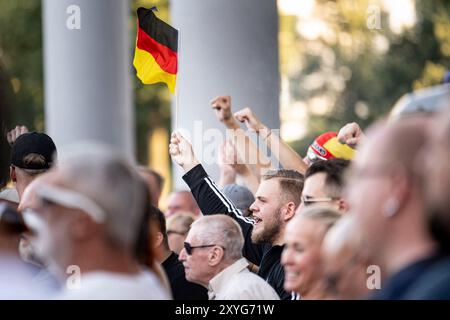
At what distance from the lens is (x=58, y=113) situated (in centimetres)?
1250

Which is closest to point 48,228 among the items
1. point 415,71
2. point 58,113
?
point 58,113

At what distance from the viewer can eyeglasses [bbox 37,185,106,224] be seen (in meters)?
3.95

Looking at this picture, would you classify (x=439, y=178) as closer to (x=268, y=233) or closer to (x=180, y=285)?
(x=268, y=233)

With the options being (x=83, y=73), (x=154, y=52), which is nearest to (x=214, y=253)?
(x=154, y=52)

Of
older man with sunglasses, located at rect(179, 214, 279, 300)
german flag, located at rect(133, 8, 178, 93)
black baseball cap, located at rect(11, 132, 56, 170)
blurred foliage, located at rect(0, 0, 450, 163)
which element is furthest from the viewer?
blurred foliage, located at rect(0, 0, 450, 163)

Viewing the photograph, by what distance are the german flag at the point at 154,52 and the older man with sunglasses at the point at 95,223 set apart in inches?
192

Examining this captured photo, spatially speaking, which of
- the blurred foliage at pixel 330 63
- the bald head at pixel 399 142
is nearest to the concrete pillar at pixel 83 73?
the bald head at pixel 399 142

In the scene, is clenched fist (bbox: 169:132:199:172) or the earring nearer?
the earring

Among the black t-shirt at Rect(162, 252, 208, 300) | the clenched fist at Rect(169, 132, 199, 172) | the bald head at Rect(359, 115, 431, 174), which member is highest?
the bald head at Rect(359, 115, 431, 174)

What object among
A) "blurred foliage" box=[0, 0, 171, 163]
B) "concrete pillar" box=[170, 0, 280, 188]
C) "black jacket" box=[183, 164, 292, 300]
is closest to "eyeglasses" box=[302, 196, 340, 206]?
"black jacket" box=[183, 164, 292, 300]

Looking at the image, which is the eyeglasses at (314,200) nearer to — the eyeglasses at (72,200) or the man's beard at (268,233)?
the man's beard at (268,233)

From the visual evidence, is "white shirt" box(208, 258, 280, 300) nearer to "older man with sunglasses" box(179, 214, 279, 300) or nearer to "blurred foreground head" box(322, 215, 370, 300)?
"older man with sunglasses" box(179, 214, 279, 300)

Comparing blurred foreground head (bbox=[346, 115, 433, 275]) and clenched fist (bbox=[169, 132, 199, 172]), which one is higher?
blurred foreground head (bbox=[346, 115, 433, 275])

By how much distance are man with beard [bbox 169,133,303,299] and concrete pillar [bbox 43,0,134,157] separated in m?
4.70
